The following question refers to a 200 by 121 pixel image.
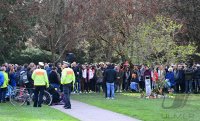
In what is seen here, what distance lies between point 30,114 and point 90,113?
7.74 feet

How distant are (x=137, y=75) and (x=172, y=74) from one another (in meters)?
2.27

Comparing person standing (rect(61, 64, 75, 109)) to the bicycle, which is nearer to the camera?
person standing (rect(61, 64, 75, 109))

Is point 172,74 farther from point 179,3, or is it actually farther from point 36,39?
point 36,39

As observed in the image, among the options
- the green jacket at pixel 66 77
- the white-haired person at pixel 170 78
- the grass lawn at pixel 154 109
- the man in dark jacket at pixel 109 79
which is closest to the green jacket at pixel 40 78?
the green jacket at pixel 66 77

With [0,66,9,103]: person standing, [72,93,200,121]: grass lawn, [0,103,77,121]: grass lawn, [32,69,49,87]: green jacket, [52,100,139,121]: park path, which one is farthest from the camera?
[0,66,9,103]: person standing

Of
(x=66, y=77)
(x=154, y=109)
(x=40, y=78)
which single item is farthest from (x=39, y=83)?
(x=154, y=109)

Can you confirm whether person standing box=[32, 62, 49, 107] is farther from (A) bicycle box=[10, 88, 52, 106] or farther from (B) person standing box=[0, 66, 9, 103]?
(B) person standing box=[0, 66, 9, 103]

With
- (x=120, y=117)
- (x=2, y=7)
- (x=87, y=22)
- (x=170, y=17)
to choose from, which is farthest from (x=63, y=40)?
(x=120, y=117)

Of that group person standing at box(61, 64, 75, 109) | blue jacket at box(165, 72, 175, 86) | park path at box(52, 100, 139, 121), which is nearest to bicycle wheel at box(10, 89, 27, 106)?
park path at box(52, 100, 139, 121)

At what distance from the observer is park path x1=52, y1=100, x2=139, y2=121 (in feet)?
58.8

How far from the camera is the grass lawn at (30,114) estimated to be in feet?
57.9

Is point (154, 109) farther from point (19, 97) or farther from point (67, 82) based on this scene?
point (19, 97)

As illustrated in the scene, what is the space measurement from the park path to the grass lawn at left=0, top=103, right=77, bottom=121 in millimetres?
495

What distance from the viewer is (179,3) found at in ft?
127
